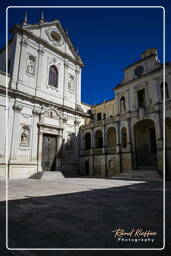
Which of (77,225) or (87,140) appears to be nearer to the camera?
(77,225)

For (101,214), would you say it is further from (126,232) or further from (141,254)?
(141,254)

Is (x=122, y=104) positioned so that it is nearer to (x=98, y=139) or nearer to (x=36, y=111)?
(x=98, y=139)

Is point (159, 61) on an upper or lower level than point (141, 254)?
upper

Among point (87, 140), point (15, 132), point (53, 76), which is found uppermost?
point (53, 76)

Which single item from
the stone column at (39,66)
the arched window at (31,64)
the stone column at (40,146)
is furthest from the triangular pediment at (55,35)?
the stone column at (40,146)

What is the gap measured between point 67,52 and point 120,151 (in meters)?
17.7

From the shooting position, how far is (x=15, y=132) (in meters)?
18.5

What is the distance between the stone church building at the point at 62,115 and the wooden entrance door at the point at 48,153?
12cm

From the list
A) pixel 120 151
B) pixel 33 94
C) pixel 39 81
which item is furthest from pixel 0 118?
pixel 120 151

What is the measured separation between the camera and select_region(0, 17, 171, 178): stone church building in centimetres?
1867

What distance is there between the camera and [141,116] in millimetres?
20172

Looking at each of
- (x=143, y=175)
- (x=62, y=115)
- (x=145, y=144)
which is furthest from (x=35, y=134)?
(x=145, y=144)

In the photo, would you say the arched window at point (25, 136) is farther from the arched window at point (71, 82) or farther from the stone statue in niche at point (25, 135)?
the arched window at point (71, 82)

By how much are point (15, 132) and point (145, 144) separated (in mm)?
15630
